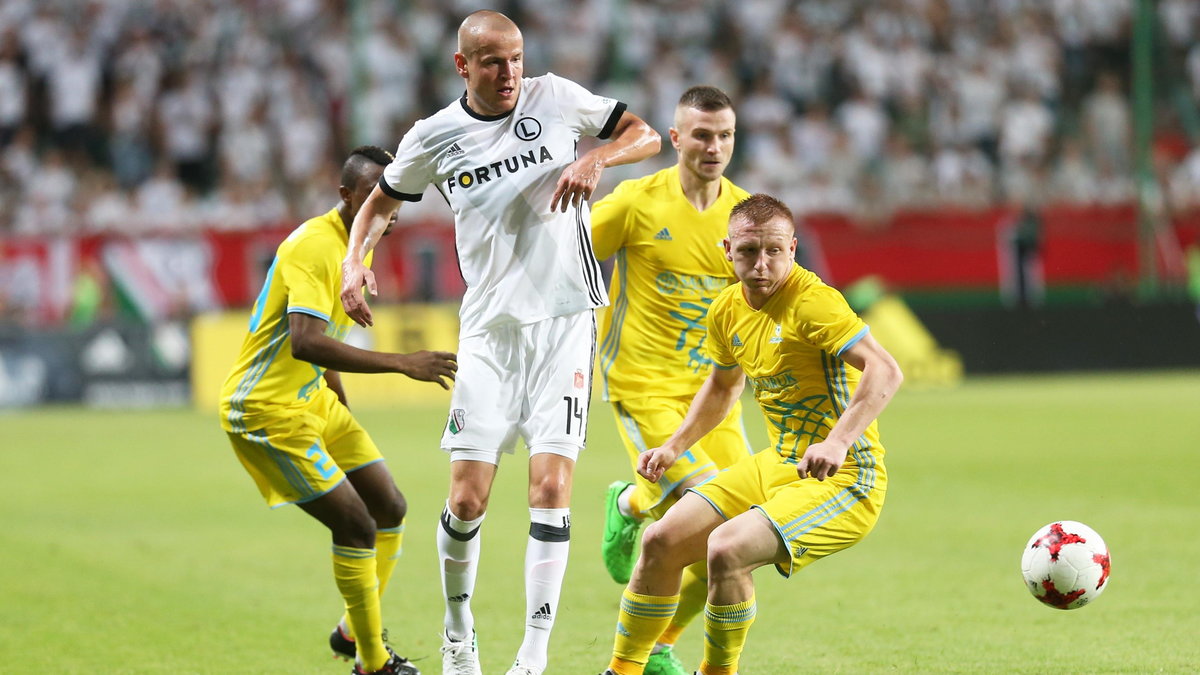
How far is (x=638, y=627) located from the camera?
5.52 meters

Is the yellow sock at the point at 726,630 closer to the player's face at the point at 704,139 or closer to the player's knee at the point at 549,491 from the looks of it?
the player's knee at the point at 549,491

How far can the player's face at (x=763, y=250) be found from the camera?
5465 mm

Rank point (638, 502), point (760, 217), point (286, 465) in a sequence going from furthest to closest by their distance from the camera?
point (638, 502) < point (286, 465) < point (760, 217)

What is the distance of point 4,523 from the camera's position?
414 inches

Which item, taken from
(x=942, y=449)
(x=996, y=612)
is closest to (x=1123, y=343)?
(x=942, y=449)

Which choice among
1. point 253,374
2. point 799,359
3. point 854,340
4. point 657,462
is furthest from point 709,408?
point 253,374

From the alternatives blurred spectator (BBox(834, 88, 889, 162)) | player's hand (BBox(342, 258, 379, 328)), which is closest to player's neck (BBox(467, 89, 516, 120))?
player's hand (BBox(342, 258, 379, 328))

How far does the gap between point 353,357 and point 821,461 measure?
1900 millimetres

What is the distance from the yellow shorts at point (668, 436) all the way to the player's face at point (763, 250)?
128 cm

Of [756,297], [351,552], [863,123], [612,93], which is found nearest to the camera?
[756,297]

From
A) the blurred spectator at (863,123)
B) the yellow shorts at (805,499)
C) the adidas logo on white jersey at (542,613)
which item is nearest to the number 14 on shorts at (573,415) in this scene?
the yellow shorts at (805,499)

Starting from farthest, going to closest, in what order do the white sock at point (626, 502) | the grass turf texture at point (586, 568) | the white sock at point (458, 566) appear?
the white sock at point (626, 502), the grass turf texture at point (586, 568), the white sock at point (458, 566)

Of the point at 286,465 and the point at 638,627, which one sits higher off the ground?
the point at 286,465

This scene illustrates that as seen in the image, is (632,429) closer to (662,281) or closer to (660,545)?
(662,281)
